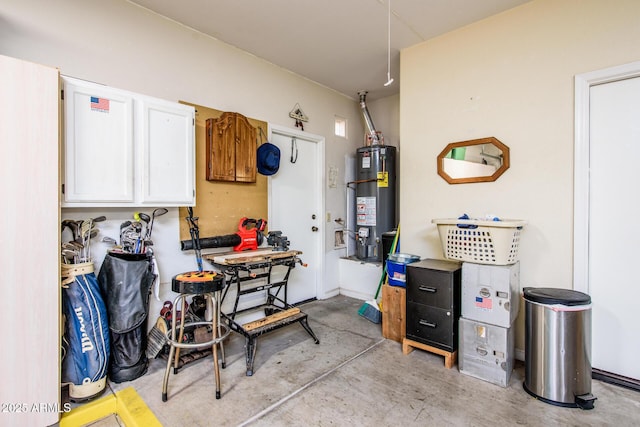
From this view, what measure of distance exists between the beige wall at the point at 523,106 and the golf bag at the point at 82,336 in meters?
2.79

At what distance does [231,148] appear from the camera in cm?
303

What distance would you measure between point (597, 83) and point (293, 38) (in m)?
2.59

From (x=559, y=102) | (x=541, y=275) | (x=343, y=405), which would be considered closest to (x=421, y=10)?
(x=559, y=102)

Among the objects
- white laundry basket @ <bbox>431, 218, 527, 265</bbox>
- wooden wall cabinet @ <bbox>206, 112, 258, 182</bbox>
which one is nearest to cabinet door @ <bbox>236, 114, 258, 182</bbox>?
wooden wall cabinet @ <bbox>206, 112, 258, 182</bbox>

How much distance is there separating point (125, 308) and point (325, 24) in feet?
9.46

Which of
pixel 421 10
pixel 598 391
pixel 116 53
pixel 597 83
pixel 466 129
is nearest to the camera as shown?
pixel 598 391

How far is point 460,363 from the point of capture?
7.66ft

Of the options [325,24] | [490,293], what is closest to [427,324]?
[490,293]

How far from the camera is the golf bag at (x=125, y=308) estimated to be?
2127 millimetres

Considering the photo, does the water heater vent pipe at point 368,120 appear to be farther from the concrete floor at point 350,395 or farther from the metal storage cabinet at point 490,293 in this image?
the concrete floor at point 350,395

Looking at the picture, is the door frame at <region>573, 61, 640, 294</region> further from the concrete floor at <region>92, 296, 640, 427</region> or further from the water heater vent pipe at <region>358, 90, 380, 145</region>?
the water heater vent pipe at <region>358, 90, 380, 145</region>

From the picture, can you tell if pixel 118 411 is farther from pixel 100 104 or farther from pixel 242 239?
pixel 100 104

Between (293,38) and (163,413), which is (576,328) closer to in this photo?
(163,413)

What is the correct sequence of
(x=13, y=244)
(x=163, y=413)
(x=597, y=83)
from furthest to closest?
1. (x=597, y=83)
2. (x=163, y=413)
3. (x=13, y=244)
